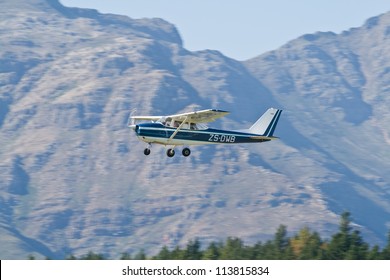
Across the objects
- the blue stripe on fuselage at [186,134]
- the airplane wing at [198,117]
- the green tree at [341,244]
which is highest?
the airplane wing at [198,117]

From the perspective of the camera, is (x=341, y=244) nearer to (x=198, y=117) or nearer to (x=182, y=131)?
(x=198, y=117)

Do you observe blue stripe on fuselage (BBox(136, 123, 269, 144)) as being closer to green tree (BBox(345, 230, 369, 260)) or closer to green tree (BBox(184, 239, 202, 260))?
green tree (BBox(345, 230, 369, 260))

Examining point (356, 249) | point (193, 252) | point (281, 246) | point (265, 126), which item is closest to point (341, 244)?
point (356, 249)

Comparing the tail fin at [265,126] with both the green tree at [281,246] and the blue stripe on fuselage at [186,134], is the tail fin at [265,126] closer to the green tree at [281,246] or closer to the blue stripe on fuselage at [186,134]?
the blue stripe on fuselage at [186,134]

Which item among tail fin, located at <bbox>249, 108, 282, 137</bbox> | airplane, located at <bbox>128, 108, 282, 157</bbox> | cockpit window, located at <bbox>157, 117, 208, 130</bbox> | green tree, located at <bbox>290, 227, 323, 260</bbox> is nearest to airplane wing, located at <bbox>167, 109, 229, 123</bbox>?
airplane, located at <bbox>128, 108, 282, 157</bbox>

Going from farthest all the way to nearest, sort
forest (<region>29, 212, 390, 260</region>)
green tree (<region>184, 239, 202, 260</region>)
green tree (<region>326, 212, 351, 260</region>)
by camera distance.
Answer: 1. green tree (<region>184, 239, 202, 260</region>)
2. green tree (<region>326, 212, 351, 260</region>)
3. forest (<region>29, 212, 390, 260</region>)

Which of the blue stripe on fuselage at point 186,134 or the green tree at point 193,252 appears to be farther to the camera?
the green tree at point 193,252

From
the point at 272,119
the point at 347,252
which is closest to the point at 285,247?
the point at 347,252

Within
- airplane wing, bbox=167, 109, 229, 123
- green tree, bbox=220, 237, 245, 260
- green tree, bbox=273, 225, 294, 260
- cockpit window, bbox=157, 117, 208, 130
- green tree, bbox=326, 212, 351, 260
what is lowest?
green tree, bbox=220, 237, 245, 260

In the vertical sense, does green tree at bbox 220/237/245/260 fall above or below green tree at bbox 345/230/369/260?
below

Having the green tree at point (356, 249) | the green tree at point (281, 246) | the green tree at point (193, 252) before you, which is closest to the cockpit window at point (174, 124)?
the green tree at point (356, 249)

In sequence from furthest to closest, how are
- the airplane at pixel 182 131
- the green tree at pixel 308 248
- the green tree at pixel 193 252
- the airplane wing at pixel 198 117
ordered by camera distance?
the green tree at pixel 193 252, the green tree at pixel 308 248, the airplane wing at pixel 198 117, the airplane at pixel 182 131
